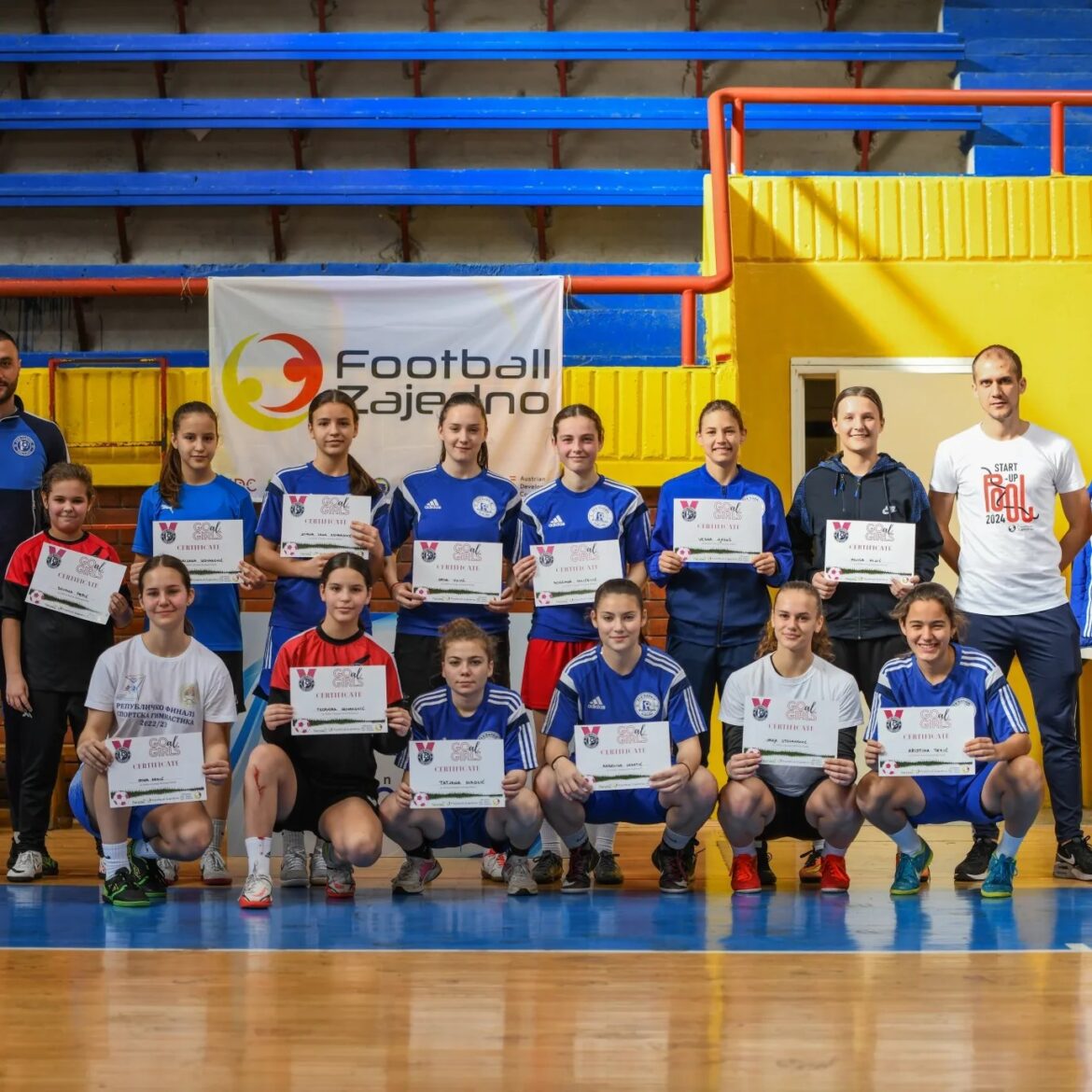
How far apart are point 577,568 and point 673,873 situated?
3.41 ft

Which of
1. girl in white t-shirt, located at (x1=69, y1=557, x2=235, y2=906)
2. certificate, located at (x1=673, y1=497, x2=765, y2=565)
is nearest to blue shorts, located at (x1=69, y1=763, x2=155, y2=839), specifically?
girl in white t-shirt, located at (x1=69, y1=557, x2=235, y2=906)

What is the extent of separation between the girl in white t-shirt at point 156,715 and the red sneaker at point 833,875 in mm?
1916

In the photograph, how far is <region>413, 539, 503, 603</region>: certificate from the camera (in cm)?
496

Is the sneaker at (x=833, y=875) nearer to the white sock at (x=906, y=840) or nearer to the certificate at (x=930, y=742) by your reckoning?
the white sock at (x=906, y=840)

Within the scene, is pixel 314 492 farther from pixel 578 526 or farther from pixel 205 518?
pixel 578 526

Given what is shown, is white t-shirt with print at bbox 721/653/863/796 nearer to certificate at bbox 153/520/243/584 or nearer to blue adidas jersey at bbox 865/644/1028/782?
blue adidas jersey at bbox 865/644/1028/782

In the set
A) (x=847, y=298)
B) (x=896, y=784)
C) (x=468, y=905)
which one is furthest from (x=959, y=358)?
(x=468, y=905)

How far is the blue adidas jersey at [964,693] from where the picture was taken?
4.64 m

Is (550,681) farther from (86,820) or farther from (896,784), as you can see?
(86,820)

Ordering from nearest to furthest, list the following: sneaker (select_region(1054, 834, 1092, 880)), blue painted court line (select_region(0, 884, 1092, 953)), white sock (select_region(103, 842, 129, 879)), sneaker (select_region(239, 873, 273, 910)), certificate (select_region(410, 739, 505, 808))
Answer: blue painted court line (select_region(0, 884, 1092, 953))
sneaker (select_region(239, 873, 273, 910))
white sock (select_region(103, 842, 129, 879))
certificate (select_region(410, 739, 505, 808))
sneaker (select_region(1054, 834, 1092, 880))

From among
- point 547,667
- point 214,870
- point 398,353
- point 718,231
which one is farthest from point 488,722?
point 718,231

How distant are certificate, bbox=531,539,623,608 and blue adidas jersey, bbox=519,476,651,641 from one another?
4 cm

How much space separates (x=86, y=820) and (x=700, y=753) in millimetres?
1983

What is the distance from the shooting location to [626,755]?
464 centimetres
